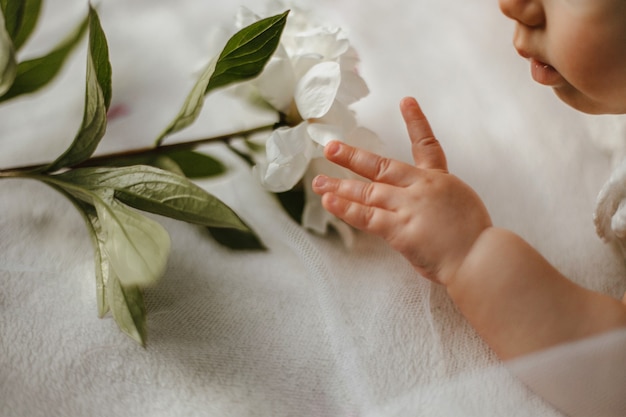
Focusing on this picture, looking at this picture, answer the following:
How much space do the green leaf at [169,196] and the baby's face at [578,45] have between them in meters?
0.22

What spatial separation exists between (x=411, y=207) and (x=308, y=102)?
0.30ft

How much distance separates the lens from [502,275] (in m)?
0.42

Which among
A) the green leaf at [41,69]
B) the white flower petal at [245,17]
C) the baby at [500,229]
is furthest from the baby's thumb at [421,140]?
the green leaf at [41,69]

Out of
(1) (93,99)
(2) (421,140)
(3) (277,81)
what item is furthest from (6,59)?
(2) (421,140)

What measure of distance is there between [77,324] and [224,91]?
0.61ft

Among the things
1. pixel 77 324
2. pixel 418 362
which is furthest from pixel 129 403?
pixel 418 362

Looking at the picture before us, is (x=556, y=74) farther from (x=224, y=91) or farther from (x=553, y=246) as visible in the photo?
(x=224, y=91)

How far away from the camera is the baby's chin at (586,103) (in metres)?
0.46

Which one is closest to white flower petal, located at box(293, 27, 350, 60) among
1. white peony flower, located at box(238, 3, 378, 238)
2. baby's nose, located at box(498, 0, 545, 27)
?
white peony flower, located at box(238, 3, 378, 238)

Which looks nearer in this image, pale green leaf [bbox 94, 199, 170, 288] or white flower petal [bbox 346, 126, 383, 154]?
pale green leaf [bbox 94, 199, 170, 288]

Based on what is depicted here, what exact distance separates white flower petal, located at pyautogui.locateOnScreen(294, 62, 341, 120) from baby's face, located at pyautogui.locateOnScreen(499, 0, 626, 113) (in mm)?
118

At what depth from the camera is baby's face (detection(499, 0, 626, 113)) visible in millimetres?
399

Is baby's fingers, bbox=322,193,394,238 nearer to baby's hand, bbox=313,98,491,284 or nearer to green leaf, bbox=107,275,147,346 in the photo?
baby's hand, bbox=313,98,491,284

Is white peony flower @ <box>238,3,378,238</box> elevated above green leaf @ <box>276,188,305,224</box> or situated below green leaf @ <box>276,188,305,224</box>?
above
